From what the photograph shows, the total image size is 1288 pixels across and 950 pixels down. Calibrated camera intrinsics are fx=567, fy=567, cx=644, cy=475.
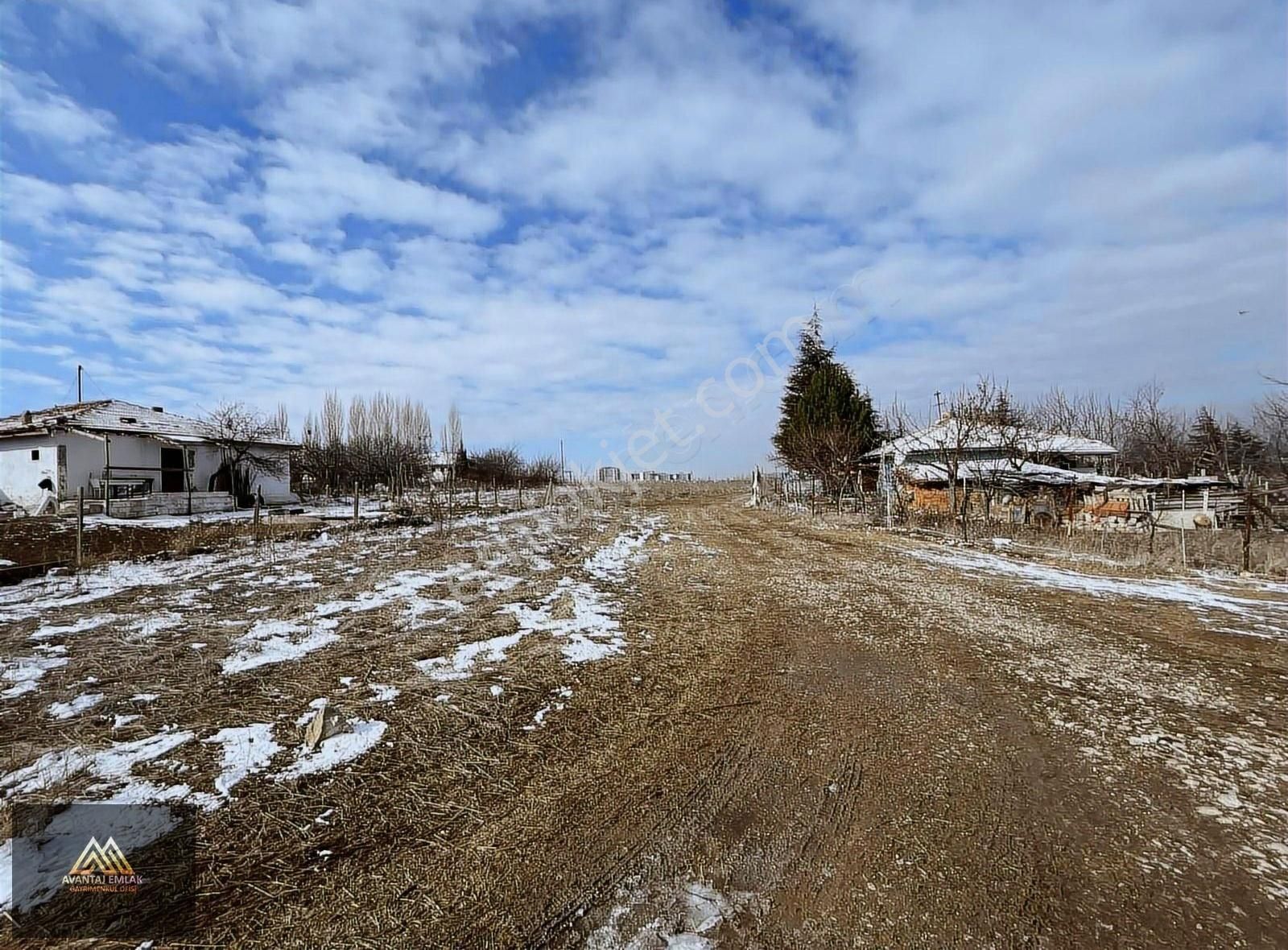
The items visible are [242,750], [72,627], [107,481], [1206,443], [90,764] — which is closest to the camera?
[90,764]

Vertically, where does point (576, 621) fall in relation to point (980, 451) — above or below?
below

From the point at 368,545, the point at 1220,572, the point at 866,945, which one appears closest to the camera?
the point at 866,945

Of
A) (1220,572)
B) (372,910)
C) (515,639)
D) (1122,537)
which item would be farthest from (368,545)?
(1122,537)

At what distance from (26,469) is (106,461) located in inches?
123

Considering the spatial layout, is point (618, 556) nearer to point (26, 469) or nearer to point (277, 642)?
point (277, 642)

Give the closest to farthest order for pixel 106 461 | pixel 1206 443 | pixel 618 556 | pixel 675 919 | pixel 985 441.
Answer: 1. pixel 675 919
2. pixel 618 556
3. pixel 106 461
4. pixel 985 441
5. pixel 1206 443

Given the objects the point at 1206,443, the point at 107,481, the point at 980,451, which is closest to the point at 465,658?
the point at 107,481

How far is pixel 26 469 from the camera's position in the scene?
17094 millimetres

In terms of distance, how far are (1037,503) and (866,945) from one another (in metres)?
17.8

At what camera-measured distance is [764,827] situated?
2.55m

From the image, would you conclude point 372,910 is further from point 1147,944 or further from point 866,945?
point 1147,944

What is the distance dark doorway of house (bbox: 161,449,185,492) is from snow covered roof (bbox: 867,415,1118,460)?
24.2m

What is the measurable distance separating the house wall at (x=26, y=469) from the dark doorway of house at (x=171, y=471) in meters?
2.56

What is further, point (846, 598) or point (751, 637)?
point (846, 598)
